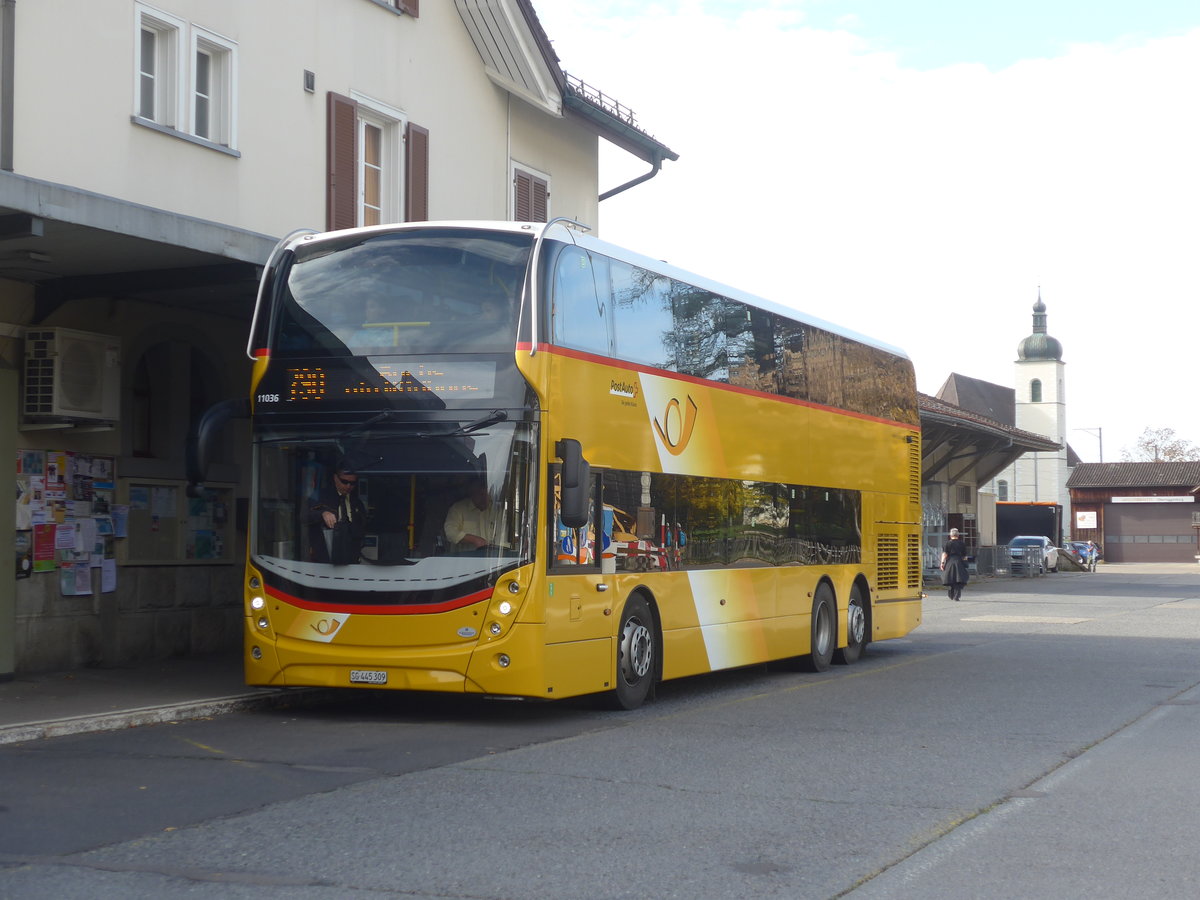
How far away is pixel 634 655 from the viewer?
12.6 meters

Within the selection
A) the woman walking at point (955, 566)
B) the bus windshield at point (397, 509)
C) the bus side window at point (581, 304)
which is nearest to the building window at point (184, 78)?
the bus windshield at point (397, 509)

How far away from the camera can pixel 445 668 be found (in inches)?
440

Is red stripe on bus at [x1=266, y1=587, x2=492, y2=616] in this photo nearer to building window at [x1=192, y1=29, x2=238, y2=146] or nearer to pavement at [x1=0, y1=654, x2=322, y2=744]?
pavement at [x1=0, y1=654, x2=322, y2=744]

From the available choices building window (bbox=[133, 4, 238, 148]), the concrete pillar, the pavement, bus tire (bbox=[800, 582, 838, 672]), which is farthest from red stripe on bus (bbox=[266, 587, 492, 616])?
bus tire (bbox=[800, 582, 838, 672])

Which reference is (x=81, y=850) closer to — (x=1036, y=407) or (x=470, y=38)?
(x=470, y=38)

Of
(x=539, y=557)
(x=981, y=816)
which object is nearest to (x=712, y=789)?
(x=981, y=816)

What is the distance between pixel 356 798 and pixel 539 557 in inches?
133

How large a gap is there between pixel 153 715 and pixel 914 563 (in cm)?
1176

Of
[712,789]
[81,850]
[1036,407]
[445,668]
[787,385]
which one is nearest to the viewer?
[81,850]

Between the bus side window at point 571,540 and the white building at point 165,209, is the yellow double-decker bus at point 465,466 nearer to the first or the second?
the bus side window at point 571,540

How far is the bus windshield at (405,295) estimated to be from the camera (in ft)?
37.2

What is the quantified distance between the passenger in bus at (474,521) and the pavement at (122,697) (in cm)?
261

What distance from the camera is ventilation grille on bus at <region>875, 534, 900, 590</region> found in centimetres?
1895

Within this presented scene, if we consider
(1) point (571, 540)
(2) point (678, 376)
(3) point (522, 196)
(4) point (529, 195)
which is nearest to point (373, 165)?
(3) point (522, 196)
